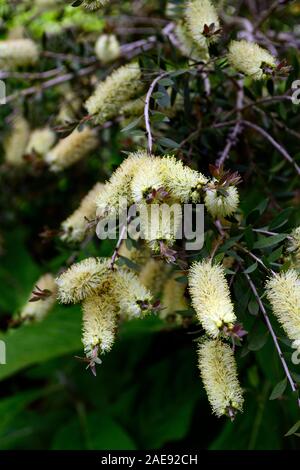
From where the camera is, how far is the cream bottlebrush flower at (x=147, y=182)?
2.20 ft

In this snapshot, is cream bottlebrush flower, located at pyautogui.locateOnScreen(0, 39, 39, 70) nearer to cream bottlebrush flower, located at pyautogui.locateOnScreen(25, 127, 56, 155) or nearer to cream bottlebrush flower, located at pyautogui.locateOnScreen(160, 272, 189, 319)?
cream bottlebrush flower, located at pyautogui.locateOnScreen(25, 127, 56, 155)

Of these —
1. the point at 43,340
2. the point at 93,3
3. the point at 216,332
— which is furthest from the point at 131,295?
the point at 43,340

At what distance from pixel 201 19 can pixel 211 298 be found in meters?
0.43

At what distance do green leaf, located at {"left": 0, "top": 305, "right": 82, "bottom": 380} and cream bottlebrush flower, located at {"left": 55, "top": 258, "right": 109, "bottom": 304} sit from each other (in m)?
0.50

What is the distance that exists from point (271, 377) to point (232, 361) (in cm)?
55

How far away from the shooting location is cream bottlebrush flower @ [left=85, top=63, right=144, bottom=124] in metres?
0.96

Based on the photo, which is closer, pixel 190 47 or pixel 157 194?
pixel 157 194

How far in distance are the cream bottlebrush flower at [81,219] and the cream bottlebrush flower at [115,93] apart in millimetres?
117

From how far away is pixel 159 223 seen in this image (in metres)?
0.68

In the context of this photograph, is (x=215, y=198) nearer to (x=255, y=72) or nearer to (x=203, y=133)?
(x=255, y=72)

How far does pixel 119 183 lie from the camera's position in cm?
72

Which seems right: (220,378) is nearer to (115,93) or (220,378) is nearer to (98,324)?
(98,324)

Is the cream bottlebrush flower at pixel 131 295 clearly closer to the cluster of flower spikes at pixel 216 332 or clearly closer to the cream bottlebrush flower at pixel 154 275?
the cluster of flower spikes at pixel 216 332

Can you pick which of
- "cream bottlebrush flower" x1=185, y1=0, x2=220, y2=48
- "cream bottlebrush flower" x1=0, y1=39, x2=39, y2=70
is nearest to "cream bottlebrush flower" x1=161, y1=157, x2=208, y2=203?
"cream bottlebrush flower" x1=185, y1=0, x2=220, y2=48
